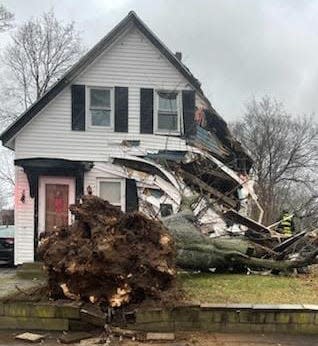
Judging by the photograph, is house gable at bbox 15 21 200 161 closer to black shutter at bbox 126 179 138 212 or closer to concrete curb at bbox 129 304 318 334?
black shutter at bbox 126 179 138 212

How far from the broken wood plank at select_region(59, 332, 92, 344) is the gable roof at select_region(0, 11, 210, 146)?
10507mm

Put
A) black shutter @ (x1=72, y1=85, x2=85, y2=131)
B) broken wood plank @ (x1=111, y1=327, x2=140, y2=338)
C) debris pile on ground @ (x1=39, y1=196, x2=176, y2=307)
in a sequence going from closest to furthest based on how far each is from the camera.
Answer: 1. broken wood plank @ (x1=111, y1=327, x2=140, y2=338)
2. debris pile on ground @ (x1=39, y1=196, x2=176, y2=307)
3. black shutter @ (x1=72, y1=85, x2=85, y2=131)

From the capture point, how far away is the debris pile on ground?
8.95 metres

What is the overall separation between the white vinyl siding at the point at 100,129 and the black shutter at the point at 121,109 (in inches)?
5.0

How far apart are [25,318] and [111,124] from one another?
10330mm

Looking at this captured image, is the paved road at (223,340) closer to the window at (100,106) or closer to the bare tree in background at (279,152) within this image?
the window at (100,106)

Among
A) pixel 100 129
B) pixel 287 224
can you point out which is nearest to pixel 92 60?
pixel 100 129

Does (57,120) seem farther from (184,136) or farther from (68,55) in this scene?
(68,55)

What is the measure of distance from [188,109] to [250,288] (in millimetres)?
8940

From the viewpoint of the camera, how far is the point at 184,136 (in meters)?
18.5

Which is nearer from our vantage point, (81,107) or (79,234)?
(79,234)

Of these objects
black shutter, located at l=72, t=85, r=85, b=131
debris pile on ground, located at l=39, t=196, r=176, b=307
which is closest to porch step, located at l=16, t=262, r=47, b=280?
debris pile on ground, located at l=39, t=196, r=176, b=307

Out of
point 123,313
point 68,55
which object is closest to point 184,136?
point 123,313

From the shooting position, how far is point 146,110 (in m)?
18.3
